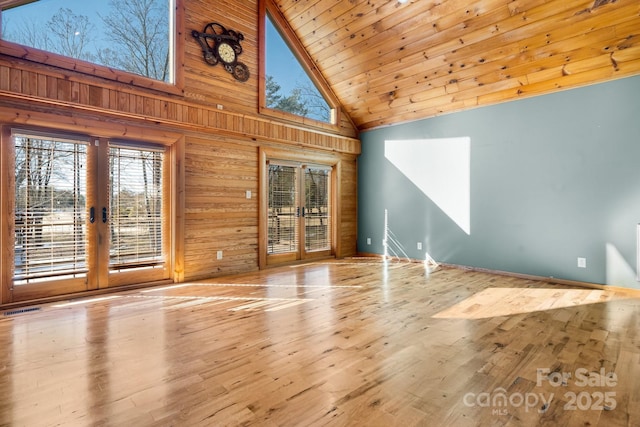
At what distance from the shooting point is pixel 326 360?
2326mm

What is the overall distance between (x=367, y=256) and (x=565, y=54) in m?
4.57

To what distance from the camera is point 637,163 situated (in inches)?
160

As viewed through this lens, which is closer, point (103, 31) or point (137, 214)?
point (103, 31)

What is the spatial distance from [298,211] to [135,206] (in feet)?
9.04

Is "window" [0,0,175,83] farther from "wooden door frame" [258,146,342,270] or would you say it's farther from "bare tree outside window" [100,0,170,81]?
"wooden door frame" [258,146,342,270]

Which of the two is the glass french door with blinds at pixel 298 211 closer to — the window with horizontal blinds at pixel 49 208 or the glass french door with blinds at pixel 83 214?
the glass french door with blinds at pixel 83 214

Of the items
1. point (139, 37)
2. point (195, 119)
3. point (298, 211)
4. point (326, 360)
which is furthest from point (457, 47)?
point (326, 360)

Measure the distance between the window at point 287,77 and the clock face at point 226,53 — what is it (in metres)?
0.55

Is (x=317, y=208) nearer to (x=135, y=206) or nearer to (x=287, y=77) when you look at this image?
(x=287, y=77)

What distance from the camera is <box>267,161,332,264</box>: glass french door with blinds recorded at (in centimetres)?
586

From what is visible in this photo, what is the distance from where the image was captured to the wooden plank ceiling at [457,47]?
3850 mm

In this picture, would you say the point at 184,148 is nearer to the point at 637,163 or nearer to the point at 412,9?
the point at 412,9

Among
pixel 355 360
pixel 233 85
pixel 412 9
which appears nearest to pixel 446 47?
pixel 412 9

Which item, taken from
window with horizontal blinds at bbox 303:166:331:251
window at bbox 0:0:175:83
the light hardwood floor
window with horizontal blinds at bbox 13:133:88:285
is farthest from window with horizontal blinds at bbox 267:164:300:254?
window with horizontal blinds at bbox 13:133:88:285
